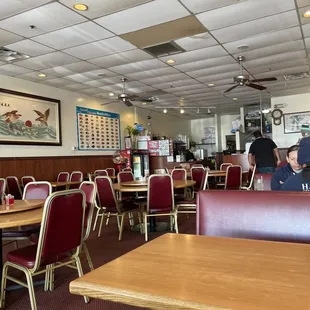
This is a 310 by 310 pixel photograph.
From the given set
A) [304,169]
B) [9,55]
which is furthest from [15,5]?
[304,169]

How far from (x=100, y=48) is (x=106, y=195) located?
2.66m

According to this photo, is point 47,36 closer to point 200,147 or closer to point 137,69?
point 137,69

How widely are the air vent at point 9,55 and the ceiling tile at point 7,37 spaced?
0.35 meters

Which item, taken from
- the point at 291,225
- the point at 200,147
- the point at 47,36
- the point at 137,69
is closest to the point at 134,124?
the point at 137,69

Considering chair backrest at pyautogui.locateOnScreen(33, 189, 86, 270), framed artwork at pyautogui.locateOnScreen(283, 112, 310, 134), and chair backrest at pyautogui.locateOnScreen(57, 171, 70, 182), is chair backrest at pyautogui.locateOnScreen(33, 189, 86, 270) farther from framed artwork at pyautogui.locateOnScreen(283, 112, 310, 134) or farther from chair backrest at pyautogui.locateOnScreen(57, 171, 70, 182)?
framed artwork at pyautogui.locateOnScreen(283, 112, 310, 134)

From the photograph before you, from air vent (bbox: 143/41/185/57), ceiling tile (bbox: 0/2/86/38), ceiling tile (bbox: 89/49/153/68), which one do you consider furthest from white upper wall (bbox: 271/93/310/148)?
ceiling tile (bbox: 0/2/86/38)

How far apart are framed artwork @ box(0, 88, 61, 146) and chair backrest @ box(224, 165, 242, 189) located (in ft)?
14.6

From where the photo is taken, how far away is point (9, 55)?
5.66 m

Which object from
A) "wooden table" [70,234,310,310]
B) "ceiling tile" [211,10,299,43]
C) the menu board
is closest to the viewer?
"wooden table" [70,234,310,310]

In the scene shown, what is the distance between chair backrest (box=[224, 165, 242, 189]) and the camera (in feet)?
20.2

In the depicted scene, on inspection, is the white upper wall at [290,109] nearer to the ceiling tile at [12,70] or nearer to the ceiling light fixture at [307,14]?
the ceiling light fixture at [307,14]

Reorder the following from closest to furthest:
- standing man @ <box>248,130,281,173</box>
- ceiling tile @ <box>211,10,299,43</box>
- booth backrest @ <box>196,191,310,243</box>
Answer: booth backrest @ <box>196,191,310,243</box>, ceiling tile @ <box>211,10,299,43</box>, standing man @ <box>248,130,281,173</box>

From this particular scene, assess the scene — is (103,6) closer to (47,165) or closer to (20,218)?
(20,218)

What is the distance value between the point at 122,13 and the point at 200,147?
38.6 feet
